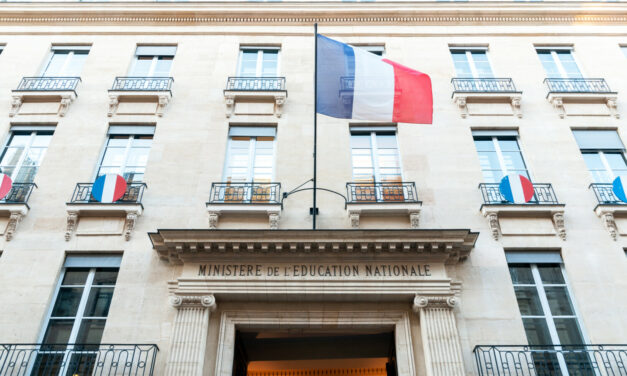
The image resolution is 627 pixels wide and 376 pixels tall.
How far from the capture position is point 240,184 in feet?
32.7

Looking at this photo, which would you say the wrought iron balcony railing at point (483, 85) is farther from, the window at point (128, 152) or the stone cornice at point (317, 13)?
the window at point (128, 152)

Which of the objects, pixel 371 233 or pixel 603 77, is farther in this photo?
pixel 603 77

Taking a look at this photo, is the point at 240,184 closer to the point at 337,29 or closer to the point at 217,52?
the point at 217,52

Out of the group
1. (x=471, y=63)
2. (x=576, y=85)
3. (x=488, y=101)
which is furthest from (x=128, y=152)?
(x=576, y=85)

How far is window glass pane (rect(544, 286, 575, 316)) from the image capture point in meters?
8.41

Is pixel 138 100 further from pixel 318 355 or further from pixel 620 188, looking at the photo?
pixel 620 188

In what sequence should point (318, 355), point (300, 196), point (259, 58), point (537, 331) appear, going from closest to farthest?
1. point (537, 331)
2. point (300, 196)
3. point (318, 355)
4. point (259, 58)

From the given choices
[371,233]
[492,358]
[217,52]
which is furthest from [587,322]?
[217,52]

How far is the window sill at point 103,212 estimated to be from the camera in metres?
9.23

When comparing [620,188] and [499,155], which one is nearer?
[620,188]

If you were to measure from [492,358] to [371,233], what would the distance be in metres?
2.96

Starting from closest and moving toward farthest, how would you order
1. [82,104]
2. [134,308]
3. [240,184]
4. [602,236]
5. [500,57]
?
[134,308] → [602,236] → [240,184] → [82,104] → [500,57]

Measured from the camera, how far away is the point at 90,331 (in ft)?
27.0

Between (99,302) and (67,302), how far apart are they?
0.60 meters
